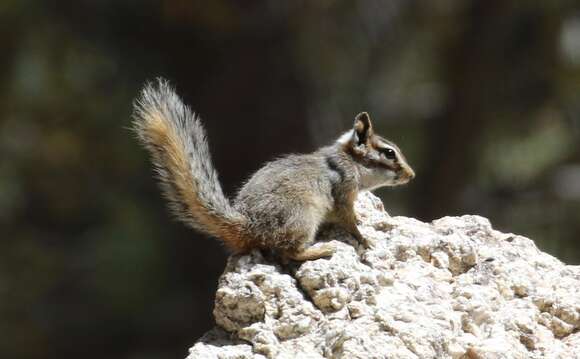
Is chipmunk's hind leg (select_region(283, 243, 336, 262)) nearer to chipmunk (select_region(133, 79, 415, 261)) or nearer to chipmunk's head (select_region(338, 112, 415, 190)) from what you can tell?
chipmunk (select_region(133, 79, 415, 261))

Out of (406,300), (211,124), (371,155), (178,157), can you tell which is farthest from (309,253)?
(211,124)

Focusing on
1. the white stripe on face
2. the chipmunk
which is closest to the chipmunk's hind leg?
the chipmunk

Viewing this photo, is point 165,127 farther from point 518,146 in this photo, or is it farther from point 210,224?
point 518,146

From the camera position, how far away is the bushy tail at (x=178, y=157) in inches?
160

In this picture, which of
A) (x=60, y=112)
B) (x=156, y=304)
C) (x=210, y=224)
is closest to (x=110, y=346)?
(x=156, y=304)

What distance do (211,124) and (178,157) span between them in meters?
6.43

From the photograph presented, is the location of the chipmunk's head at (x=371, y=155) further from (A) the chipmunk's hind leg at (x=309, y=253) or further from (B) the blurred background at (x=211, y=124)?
(B) the blurred background at (x=211, y=124)

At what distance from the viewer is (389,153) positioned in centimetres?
466

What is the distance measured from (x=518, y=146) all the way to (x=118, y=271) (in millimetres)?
4186

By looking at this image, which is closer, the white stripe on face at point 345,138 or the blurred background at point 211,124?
the white stripe on face at point 345,138

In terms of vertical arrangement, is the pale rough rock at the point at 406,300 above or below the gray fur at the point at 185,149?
below

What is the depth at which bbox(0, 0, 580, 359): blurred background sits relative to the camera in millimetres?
10695

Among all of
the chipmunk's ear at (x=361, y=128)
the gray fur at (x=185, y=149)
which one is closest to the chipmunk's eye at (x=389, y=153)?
the chipmunk's ear at (x=361, y=128)

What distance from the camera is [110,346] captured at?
39.4 ft
